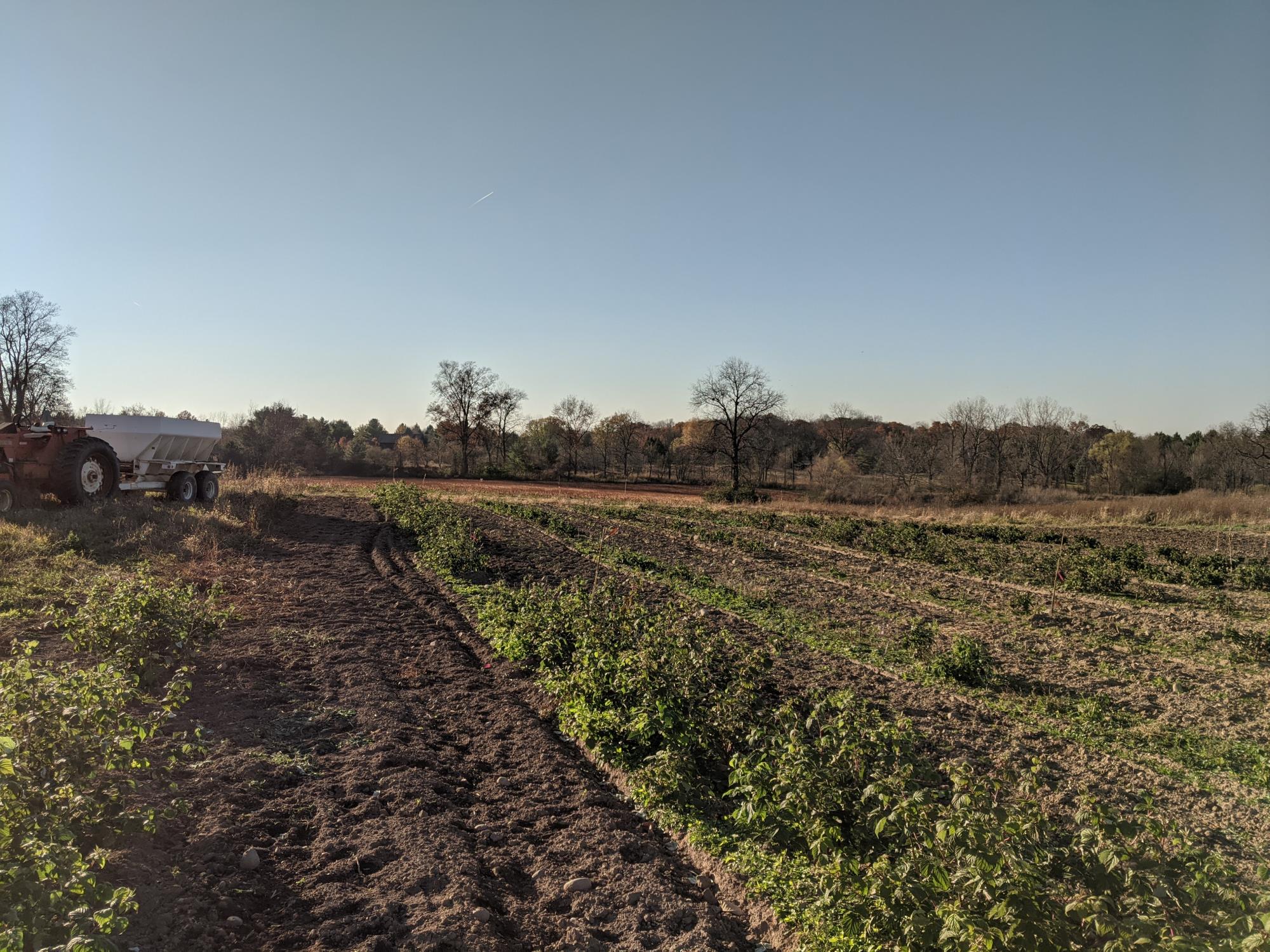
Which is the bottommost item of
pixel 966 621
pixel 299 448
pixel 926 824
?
pixel 966 621

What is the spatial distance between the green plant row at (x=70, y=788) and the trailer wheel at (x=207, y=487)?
14.6 metres

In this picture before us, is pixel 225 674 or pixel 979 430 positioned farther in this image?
pixel 979 430

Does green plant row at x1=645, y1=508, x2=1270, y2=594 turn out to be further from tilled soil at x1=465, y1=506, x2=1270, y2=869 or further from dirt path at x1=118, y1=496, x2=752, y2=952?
dirt path at x1=118, y1=496, x2=752, y2=952

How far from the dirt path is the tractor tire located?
392 inches

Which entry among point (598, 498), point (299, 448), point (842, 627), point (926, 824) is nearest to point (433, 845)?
point (926, 824)

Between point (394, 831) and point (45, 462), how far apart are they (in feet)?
49.3

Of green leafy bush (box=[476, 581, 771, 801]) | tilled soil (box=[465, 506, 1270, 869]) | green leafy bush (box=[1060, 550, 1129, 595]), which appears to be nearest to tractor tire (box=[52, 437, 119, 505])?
green leafy bush (box=[476, 581, 771, 801])

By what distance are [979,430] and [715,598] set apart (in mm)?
45876

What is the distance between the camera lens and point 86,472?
15016 millimetres

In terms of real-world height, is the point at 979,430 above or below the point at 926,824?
above

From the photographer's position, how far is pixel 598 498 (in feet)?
105

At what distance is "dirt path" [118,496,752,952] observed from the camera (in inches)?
140

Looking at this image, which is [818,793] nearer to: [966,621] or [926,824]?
[926,824]

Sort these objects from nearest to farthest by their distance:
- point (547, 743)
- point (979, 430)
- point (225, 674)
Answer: point (547, 743) → point (225, 674) → point (979, 430)
